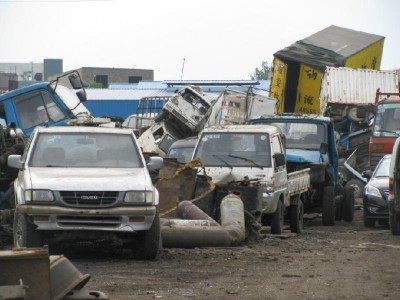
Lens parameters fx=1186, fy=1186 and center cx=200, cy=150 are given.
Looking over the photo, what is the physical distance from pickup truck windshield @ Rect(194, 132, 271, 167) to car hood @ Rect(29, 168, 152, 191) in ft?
16.1

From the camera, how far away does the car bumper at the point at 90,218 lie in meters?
14.7

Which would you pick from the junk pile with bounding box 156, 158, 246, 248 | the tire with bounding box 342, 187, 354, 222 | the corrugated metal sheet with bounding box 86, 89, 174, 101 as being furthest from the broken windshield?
the corrugated metal sheet with bounding box 86, 89, 174, 101

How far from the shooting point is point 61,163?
52.1ft

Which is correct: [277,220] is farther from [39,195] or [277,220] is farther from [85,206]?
[39,195]

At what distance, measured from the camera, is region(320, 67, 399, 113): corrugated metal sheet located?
34938mm

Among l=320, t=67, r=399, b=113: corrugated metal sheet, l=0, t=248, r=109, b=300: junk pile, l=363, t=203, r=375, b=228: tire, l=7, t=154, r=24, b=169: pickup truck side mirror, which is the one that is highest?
l=320, t=67, r=399, b=113: corrugated metal sheet

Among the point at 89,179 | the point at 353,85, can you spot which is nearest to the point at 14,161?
the point at 89,179

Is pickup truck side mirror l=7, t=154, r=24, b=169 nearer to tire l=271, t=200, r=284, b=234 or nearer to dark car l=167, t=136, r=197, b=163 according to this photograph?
tire l=271, t=200, r=284, b=234

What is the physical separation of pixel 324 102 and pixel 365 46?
5.21m

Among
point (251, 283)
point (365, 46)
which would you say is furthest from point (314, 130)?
point (365, 46)

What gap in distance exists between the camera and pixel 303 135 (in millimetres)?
24922

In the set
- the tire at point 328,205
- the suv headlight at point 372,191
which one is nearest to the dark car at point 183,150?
the tire at point 328,205

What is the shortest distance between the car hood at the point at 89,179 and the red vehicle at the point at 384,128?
14.4 meters

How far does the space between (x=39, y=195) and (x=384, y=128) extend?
1608cm
